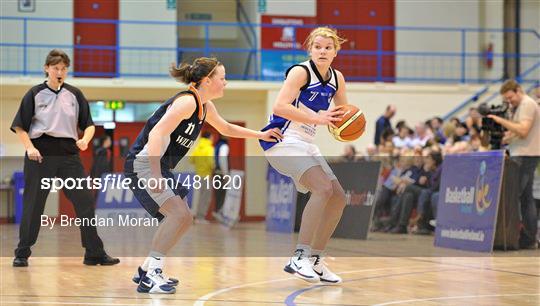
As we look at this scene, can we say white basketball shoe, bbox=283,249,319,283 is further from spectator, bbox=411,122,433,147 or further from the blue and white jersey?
spectator, bbox=411,122,433,147

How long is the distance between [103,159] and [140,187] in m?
6.72

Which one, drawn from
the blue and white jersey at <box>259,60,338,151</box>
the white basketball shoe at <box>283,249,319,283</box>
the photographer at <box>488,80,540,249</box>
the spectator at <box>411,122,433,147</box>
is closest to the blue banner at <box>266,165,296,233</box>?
the spectator at <box>411,122,433,147</box>

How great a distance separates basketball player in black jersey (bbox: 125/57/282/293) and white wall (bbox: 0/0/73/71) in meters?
14.2

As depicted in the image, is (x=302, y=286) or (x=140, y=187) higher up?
(x=140, y=187)

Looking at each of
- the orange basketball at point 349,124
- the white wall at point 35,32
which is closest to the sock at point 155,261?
the orange basketball at point 349,124

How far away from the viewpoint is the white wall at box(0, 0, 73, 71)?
20.1 metres

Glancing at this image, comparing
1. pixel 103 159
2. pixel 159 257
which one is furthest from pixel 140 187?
pixel 103 159

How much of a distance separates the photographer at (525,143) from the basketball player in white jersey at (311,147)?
427 centimetres

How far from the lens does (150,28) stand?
68.4ft

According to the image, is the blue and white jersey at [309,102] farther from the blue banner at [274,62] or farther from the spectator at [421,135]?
the blue banner at [274,62]

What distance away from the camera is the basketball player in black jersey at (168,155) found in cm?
632

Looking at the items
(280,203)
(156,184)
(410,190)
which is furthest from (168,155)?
(280,203)

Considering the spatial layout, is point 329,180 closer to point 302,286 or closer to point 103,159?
point 302,286

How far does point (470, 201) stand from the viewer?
35.1 ft
